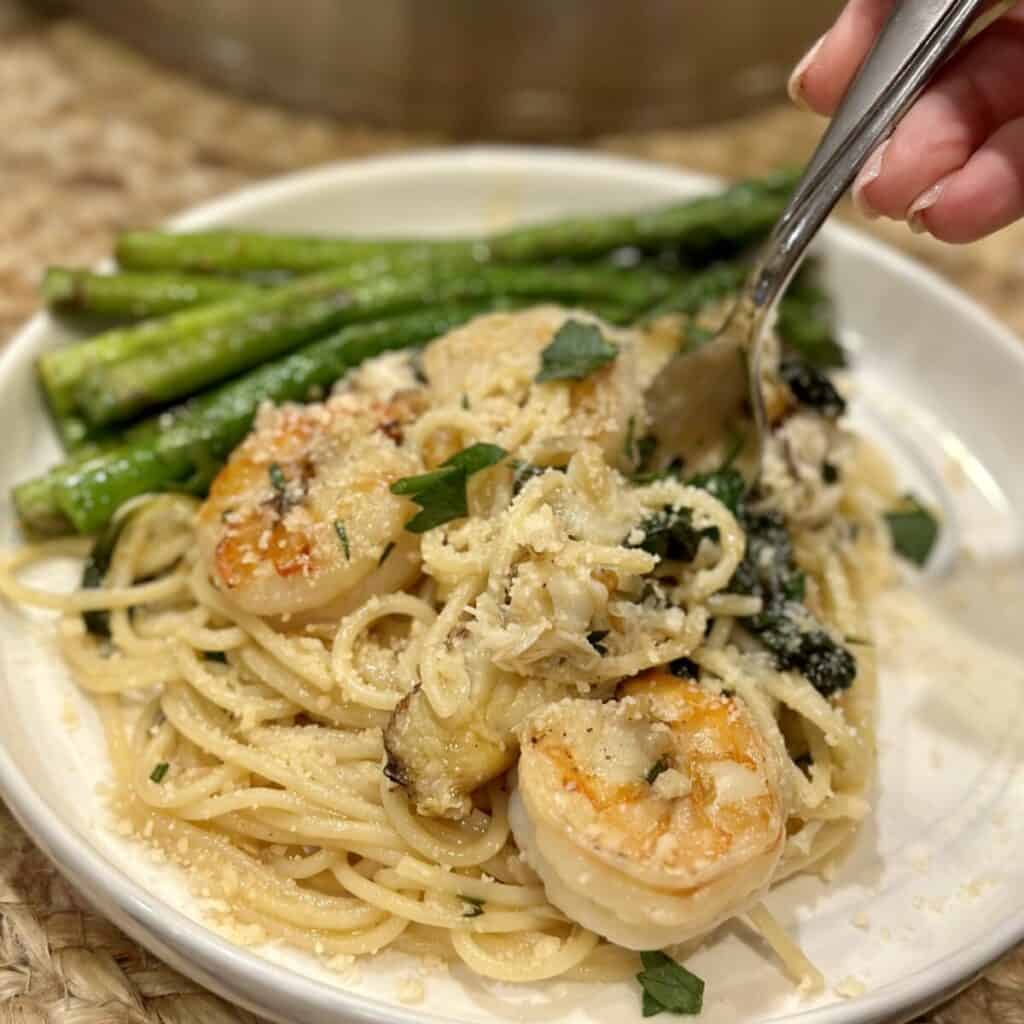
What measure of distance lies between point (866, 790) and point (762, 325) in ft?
4.49

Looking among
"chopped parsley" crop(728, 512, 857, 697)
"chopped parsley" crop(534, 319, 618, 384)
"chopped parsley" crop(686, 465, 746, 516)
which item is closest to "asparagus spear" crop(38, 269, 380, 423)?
"chopped parsley" crop(534, 319, 618, 384)

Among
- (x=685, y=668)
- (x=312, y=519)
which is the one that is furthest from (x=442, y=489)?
(x=685, y=668)

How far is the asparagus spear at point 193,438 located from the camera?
12.1 ft

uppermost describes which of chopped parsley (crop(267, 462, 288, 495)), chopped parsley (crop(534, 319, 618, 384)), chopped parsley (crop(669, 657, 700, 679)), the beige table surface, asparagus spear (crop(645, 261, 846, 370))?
chopped parsley (crop(534, 319, 618, 384))

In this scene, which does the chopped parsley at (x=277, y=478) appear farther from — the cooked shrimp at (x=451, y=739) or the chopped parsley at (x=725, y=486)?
the chopped parsley at (x=725, y=486)

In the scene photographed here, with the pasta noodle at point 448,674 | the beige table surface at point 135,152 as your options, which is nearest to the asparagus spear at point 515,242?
the beige table surface at point 135,152

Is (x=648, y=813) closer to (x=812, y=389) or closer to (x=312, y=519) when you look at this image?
(x=312, y=519)

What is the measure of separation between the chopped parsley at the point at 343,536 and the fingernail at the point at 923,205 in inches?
63.2

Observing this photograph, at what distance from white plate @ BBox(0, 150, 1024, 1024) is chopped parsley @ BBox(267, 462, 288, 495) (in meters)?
0.86

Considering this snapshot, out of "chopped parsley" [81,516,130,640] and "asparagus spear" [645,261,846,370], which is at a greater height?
"asparagus spear" [645,261,846,370]

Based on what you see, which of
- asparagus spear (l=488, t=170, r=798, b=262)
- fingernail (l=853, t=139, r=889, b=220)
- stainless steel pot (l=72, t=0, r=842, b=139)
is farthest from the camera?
stainless steel pot (l=72, t=0, r=842, b=139)

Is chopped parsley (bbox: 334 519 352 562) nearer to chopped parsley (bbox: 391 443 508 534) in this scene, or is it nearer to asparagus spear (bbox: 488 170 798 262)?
chopped parsley (bbox: 391 443 508 534)

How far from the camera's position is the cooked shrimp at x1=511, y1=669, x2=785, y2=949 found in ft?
8.33

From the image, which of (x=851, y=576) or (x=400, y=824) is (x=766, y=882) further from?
(x=851, y=576)
